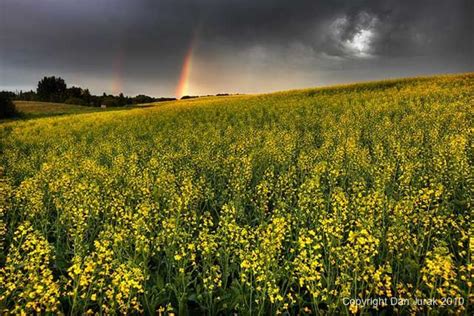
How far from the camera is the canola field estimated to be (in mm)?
5230

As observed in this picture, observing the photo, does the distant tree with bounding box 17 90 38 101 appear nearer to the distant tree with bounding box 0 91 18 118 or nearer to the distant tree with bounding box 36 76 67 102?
the distant tree with bounding box 36 76 67 102

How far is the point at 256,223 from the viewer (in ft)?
29.9

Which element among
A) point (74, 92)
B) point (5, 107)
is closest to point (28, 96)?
point (74, 92)

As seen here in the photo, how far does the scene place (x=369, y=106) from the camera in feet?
88.1

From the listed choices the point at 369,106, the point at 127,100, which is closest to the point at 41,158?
the point at 369,106

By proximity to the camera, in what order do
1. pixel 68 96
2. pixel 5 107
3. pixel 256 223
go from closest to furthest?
pixel 256 223
pixel 5 107
pixel 68 96

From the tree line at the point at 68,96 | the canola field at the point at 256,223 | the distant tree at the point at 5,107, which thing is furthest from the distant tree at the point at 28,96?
the canola field at the point at 256,223

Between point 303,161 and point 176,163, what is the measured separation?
239 inches

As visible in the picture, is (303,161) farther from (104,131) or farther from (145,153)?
(104,131)

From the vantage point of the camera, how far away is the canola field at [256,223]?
5230 millimetres

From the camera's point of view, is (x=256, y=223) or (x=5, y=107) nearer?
(x=256, y=223)

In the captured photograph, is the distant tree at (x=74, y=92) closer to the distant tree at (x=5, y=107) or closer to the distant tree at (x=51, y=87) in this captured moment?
the distant tree at (x=51, y=87)

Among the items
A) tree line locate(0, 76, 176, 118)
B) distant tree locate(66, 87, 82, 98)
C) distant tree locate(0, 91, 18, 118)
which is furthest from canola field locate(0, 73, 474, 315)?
distant tree locate(66, 87, 82, 98)

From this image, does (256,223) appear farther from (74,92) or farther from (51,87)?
(51,87)
